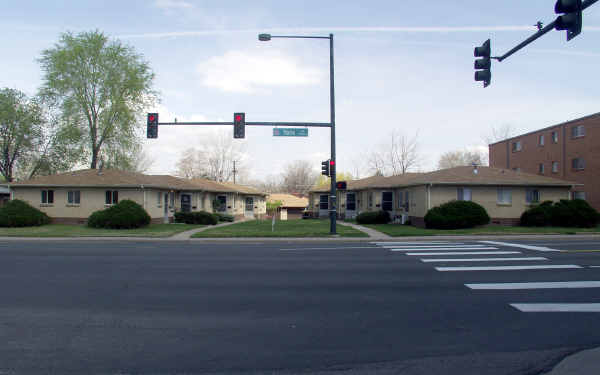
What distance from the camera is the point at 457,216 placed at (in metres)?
25.2

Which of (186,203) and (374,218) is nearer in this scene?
(374,218)

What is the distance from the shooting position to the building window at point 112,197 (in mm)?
30047

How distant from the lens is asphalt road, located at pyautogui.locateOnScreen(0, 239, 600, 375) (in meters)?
4.92

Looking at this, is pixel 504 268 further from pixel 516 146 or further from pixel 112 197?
pixel 516 146

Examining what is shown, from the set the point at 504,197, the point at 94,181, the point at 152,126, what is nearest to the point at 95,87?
the point at 94,181

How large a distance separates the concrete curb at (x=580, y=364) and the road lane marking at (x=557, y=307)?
197 cm

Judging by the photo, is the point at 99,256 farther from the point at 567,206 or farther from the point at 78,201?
the point at 567,206

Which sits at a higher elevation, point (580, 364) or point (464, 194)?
point (464, 194)

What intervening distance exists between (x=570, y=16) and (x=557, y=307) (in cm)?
513

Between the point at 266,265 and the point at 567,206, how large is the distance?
72.7 feet

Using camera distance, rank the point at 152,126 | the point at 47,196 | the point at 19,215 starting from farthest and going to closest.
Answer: the point at 47,196, the point at 19,215, the point at 152,126

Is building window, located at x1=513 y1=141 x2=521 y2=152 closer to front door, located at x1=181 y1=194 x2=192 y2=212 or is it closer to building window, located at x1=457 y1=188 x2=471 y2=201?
building window, located at x1=457 y1=188 x2=471 y2=201

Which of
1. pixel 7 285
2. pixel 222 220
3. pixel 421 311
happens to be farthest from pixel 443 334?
pixel 222 220

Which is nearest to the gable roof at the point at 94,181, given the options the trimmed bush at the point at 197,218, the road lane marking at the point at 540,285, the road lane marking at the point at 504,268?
the trimmed bush at the point at 197,218
